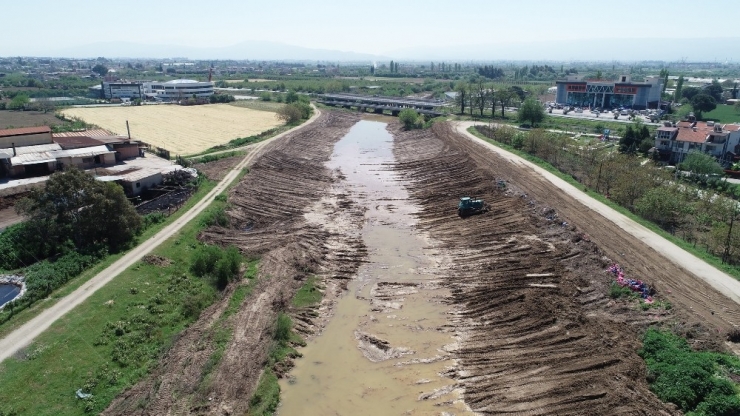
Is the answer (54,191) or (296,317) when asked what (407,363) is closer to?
(296,317)

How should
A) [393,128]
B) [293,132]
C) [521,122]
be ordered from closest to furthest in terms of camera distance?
[293,132]
[521,122]
[393,128]

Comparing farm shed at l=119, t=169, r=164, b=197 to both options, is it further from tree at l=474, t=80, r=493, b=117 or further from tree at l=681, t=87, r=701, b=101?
tree at l=681, t=87, r=701, b=101

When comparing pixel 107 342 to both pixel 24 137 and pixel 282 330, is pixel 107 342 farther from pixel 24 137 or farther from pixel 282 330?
pixel 24 137

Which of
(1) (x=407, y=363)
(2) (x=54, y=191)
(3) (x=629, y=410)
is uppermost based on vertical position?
(2) (x=54, y=191)

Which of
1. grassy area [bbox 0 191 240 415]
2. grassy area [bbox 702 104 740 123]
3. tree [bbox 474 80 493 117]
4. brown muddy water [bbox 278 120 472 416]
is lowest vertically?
brown muddy water [bbox 278 120 472 416]

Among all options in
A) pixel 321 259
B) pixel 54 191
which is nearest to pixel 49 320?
pixel 54 191

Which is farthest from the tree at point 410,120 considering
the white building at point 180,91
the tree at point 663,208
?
the white building at point 180,91

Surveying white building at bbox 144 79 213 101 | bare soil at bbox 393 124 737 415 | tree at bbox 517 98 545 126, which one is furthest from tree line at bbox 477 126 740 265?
white building at bbox 144 79 213 101

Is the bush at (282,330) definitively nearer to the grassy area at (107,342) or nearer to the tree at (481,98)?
the grassy area at (107,342)
